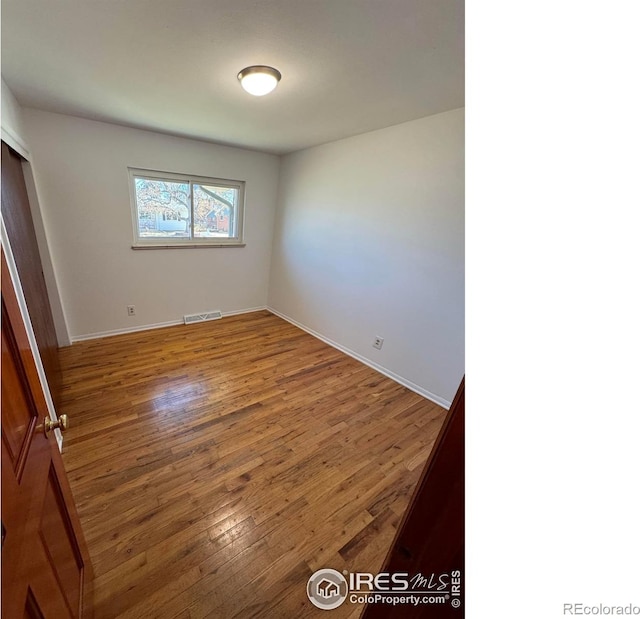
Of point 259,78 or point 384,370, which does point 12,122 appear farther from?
point 384,370

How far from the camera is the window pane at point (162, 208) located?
3215 millimetres

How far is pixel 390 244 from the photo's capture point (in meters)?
2.68

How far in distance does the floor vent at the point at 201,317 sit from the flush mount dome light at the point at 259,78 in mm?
2889

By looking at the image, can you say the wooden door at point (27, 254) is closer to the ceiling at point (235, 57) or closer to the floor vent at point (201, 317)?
the ceiling at point (235, 57)

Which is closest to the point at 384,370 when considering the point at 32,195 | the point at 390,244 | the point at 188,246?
the point at 390,244
